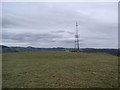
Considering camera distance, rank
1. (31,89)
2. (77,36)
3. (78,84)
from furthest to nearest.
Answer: (77,36)
(78,84)
(31,89)

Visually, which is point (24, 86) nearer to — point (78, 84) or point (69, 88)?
point (69, 88)

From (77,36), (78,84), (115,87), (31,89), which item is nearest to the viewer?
(31,89)

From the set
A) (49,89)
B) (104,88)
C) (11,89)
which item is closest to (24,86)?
(11,89)

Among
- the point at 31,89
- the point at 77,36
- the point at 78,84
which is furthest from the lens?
the point at 77,36

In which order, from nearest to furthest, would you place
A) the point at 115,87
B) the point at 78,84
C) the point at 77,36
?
the point at 115,87, the point at 78,84, the point at 77,36

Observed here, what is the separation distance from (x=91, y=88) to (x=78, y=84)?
0.71 meters

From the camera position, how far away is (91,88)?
5.71 m

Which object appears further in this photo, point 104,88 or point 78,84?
point 78,84

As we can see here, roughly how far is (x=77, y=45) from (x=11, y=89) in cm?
3696

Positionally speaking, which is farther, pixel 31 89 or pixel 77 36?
pixel 77 36

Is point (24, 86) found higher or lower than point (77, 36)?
lower

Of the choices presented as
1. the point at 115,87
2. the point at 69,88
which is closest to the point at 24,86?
the point at 69,88

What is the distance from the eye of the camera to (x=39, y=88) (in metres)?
5.60

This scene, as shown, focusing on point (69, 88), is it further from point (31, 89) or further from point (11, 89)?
point (11, 89)
